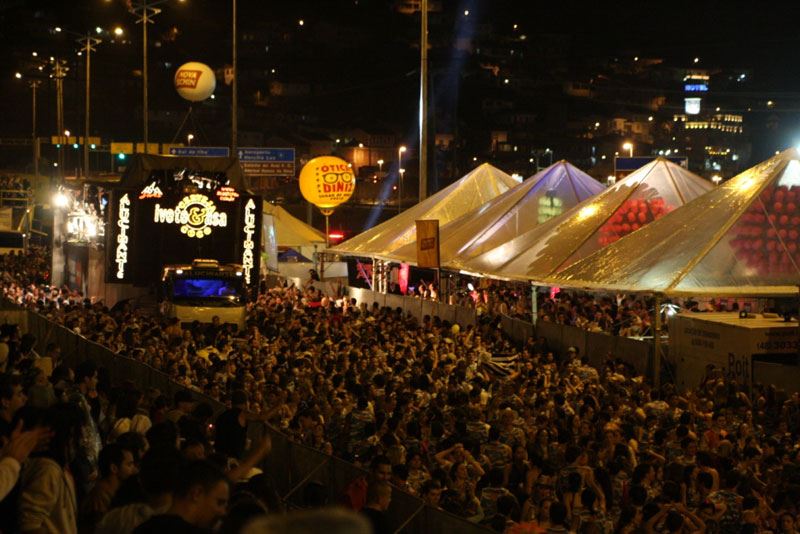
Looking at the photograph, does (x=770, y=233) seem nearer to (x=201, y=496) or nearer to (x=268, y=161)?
(x=201, y=496)

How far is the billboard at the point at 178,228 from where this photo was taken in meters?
26.8

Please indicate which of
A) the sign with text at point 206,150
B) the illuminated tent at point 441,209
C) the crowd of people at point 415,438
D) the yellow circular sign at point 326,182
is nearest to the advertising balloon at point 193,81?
the sign with text at point 206,150

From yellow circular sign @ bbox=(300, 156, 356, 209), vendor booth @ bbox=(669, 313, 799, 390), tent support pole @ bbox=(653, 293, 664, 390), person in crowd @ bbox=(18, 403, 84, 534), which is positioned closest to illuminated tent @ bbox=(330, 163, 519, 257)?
yellow circular sign @ bbox=(300, 156, 356, 209)

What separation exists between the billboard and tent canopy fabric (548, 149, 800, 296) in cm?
1006

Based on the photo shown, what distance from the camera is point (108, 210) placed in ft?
90.4

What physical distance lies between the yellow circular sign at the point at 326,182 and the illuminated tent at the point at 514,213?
808 cm

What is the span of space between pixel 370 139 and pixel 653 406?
9491 centimetres

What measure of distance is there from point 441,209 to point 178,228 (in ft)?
26.2

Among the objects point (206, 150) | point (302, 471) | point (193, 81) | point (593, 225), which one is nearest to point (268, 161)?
point (206, 150)

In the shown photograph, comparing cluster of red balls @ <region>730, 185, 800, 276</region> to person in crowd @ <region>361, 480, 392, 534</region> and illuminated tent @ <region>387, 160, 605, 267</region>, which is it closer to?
illuminated tent @ <region>387, 160, 605, 267</region>

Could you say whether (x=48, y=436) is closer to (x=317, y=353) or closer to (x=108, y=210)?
(x=317, y=353)

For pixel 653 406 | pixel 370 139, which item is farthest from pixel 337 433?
pixel 370 139

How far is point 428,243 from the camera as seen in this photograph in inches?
970

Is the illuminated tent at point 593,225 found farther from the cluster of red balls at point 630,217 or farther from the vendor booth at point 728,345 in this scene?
the vendor booth at point 728,345
